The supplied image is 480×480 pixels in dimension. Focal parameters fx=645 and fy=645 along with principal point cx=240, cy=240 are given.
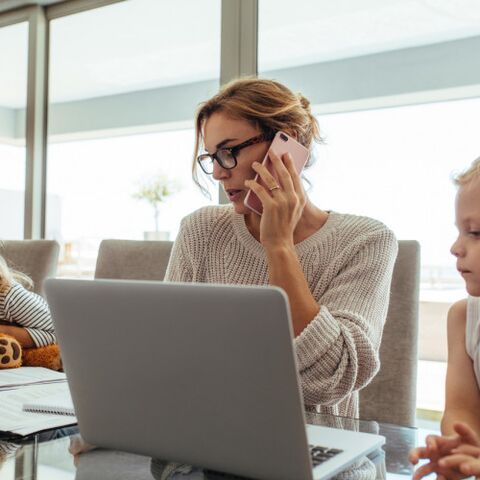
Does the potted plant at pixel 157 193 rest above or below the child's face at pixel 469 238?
above

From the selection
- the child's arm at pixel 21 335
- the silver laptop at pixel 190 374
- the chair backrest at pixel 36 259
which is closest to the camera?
the silver laptop at pixel 190 374

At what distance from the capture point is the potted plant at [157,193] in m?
3.16

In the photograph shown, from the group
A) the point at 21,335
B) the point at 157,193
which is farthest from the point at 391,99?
the point at 21,335

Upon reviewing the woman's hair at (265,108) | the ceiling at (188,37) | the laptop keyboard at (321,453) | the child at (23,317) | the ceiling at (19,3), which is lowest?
the laptop keyboard at (321,453)

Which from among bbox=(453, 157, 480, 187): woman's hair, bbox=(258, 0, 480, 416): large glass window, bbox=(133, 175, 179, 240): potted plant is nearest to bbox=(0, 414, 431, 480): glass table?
bbox=(453, 157, 480, 187): woman's hair

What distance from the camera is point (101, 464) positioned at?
2.51 ft

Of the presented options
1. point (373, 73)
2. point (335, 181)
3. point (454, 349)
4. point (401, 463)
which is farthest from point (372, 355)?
point (373, 73)

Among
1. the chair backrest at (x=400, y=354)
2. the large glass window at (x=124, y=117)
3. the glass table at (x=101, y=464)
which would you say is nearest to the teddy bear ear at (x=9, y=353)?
the glass table at (x=101, y=464)

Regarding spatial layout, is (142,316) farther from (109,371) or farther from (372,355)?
(372,355)

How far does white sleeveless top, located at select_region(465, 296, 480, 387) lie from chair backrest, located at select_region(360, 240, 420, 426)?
0.72 ft

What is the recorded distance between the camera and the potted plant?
316 centimetres

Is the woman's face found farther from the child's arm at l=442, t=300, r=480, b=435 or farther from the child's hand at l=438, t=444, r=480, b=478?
the child's hand at l=438, t=444, r=480, b=478

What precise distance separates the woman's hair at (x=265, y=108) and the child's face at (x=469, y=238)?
1.64 feet

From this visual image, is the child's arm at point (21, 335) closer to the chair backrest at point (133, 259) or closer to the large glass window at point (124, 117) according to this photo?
the chair backrest at point (133, 259)
